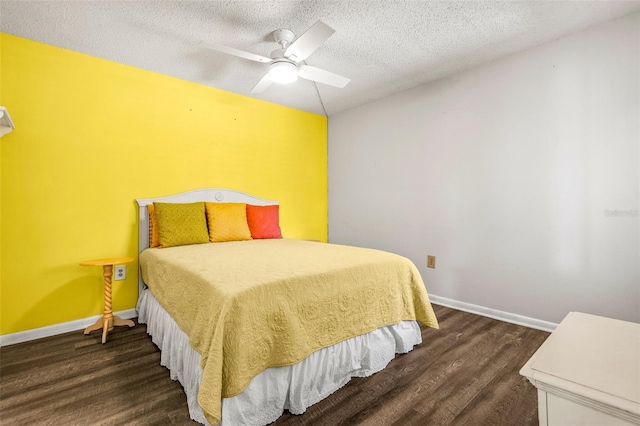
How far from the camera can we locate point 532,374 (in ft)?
2.07

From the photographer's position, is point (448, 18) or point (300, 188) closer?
point (448, 18)

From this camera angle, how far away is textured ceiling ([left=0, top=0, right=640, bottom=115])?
6.48ft

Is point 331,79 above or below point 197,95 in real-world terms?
below

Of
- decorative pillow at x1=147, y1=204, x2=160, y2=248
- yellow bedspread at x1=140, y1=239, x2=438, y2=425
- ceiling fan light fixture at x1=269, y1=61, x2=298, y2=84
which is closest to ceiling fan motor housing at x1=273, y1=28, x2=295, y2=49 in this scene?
ceiling fan light fixture at x1=269, y1=61, x2=298, y2=84

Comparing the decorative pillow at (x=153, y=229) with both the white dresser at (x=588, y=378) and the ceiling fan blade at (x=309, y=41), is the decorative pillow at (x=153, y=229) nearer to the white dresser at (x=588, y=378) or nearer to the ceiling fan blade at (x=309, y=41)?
the ceiling fan blade at (x=309, y=41)

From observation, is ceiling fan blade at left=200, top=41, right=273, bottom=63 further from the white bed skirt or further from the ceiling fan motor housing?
the white bed skirt

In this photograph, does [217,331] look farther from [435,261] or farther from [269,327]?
[435,261]

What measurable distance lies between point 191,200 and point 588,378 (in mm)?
3093

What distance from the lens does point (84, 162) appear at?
8.30ft

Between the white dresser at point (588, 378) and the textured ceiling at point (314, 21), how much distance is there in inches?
81.1

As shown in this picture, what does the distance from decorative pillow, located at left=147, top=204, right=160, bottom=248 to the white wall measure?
2370mm

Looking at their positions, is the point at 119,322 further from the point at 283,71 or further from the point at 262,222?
the point at 283,71

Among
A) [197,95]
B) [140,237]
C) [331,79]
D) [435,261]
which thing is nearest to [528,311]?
[435,261]

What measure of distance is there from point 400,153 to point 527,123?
4.01 ft
